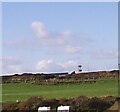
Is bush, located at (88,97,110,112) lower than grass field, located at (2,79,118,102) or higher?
lower

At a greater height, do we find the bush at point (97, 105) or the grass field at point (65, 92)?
the grass field at point (65, 92)

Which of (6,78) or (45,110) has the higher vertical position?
(6,78)

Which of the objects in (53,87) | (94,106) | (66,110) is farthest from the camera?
(53,87)

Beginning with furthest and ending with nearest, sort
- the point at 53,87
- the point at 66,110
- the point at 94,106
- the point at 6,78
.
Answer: the point at 6,78, the point at 53,87, the point at 94,106, the point at 66,110

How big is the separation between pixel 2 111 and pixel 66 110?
4819 mm

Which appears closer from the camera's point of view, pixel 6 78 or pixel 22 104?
pixel 22 104

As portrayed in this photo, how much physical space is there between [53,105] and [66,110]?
351cm

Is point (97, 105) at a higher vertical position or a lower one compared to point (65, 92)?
lower

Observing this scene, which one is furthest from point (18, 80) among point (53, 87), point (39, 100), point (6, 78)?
point (39, 100)

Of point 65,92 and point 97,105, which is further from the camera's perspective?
point 65,92

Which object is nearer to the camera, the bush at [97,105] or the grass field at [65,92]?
the bush at [97,105]

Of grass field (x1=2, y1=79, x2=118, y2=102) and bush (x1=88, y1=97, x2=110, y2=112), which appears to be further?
grass field (x1=2, y1=79, x2=118, y2=102)

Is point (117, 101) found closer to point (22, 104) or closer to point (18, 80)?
point (22, 104)

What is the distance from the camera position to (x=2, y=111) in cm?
2473
